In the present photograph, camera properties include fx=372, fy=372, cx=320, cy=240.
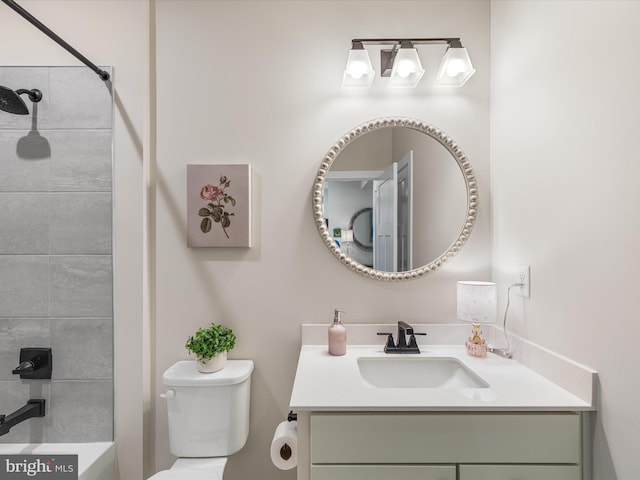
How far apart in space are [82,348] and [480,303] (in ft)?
5.50

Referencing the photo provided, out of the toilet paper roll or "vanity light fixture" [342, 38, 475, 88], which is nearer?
the toilet paper roll

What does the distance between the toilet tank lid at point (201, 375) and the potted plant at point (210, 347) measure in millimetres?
33

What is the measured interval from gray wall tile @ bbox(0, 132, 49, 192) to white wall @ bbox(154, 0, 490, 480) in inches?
19.6

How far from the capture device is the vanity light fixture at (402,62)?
61.2 inches

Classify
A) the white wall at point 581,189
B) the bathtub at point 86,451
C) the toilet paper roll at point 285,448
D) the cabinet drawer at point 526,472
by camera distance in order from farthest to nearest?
the bathtub at point 86,451 < the toilet paper roll at point 285,448 < the cabinet drawer at point 526,472 < the white wall at point 581,189

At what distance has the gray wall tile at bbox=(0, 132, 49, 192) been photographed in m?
1.60

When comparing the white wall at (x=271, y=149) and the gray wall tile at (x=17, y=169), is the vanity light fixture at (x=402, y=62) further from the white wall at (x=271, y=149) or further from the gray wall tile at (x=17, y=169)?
the gray wall tile at (x=17, y=169)

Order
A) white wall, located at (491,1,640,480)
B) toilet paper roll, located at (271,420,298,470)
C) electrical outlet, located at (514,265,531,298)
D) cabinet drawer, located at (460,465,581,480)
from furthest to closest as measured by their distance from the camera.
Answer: electrical outlet, located at (514,265,531,298), toilet paper roll, located at (271,420,298,470), cabinet drawer, located at (460,465,581,480), white wall, located at (491,1,640,480)

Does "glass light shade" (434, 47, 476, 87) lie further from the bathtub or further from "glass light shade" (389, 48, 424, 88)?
the bathtub

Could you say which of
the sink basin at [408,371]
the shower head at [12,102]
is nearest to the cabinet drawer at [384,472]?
the sink basin at [408,371]

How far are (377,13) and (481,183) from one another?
2.98 feet

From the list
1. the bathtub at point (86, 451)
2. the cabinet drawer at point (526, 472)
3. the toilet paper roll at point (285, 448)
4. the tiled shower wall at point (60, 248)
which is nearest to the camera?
the cabinet drawer at point (526, 472)

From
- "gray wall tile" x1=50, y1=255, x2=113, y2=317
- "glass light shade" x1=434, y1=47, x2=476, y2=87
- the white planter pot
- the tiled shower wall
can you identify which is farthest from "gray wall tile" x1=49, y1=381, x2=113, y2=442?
"glass light shade" x1=434, y1=47, x2=476, y2=87

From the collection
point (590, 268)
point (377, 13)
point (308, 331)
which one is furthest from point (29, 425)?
point (377, 13)
